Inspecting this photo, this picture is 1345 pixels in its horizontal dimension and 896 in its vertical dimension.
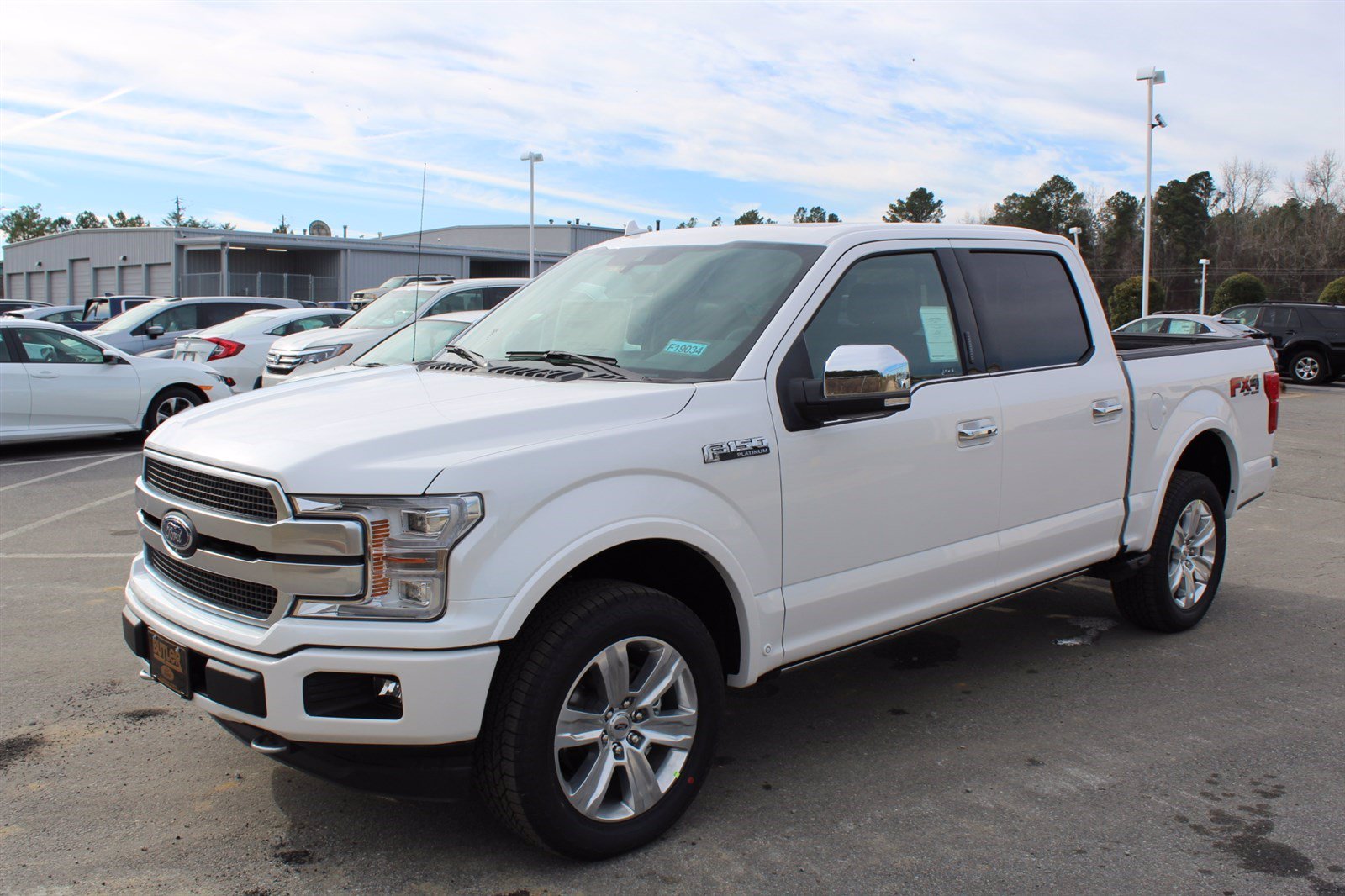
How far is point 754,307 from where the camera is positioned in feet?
12.9

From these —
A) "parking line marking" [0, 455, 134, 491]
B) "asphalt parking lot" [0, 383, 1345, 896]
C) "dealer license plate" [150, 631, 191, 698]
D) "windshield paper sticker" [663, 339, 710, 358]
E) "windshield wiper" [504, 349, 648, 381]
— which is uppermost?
"windshield paper sticker" [663, 339, 710, 358]

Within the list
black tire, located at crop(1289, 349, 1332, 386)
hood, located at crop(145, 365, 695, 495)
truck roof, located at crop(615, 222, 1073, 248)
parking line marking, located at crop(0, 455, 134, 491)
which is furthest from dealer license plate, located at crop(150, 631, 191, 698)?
black tire, located at crop(1289, 349, 1332, 386)

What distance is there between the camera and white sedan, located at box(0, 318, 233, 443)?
1168 centimetres

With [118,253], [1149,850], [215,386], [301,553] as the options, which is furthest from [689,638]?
[118,253]

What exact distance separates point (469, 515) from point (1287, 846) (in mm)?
2686

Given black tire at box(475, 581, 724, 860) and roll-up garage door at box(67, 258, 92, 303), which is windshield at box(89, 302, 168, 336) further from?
roll-up garage door at box(67, 258, 92, 303)

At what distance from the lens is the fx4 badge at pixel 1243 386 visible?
19.2ft

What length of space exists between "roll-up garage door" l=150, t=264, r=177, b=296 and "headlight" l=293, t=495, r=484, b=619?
4743 centimetres

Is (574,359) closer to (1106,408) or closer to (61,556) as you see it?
(1106,408)

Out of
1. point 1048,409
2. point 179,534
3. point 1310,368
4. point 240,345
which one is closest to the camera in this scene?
point 179,534

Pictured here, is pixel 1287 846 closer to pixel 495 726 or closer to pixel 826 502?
pixel 826 502

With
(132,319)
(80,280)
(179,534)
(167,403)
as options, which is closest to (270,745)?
(179,534)

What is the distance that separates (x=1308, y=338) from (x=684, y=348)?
2476 cm

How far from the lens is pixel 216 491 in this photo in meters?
3.21
